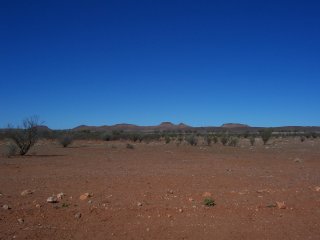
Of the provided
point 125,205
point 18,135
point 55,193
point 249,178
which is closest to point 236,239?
point 125,205

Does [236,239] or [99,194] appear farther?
[99,194]

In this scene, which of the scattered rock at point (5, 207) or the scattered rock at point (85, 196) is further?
the scattered rock at point (85, 196)

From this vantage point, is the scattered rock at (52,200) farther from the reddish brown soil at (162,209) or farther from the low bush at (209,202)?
the low bush at (209,202)

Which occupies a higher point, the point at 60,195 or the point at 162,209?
the point at 60,195

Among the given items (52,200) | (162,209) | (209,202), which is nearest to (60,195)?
(52,200)

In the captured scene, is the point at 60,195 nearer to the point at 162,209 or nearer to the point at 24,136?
the point at 162,209

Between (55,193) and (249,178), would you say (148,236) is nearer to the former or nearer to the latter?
(55,193)

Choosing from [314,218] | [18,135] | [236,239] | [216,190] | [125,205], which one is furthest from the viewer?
[18,135]

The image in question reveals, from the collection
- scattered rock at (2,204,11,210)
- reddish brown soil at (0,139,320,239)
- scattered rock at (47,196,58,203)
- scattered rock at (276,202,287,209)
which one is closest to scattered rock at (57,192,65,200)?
reddish brown soil at (0,139,320,239)

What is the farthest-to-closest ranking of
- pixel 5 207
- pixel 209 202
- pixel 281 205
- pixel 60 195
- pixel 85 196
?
1. pixel 60 195
2. pixel 85 196
3. pixel 209 202
4. pixel 281 205
5. pixel 5 207

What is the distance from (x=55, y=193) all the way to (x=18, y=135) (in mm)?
20547

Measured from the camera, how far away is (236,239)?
7.84 metres

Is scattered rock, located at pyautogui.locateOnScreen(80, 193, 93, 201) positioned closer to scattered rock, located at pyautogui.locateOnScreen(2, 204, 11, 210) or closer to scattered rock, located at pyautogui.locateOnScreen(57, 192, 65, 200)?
scattered rock, located at pyautogui.locateOnScreen(57, 192, 65, 200)

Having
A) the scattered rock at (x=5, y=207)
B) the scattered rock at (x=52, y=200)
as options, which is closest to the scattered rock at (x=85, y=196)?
the scattered rock at (x=52, y=200)
